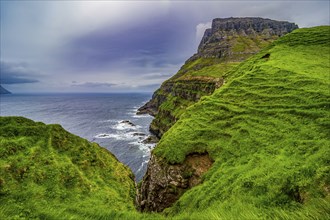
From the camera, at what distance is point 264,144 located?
18.8m

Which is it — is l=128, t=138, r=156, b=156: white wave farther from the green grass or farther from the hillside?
the green grass

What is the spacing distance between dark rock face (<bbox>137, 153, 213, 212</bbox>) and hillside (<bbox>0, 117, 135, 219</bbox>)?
319 cm

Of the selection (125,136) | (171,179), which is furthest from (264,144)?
(125,136)

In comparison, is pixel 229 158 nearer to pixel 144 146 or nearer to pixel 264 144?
pixel 264 144

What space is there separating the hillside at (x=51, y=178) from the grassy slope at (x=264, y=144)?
284 inches

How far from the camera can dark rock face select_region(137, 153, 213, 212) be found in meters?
20.4

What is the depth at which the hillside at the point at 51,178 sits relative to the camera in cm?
1229

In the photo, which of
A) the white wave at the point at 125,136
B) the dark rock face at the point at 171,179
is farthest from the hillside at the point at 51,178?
the white wave at the point at 125,136

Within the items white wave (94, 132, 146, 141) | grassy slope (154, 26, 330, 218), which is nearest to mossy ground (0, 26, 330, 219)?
grassy slope (154, 26, 330, 218)

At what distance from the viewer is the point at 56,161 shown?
86.5 feet

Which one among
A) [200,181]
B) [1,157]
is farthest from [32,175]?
[200,181]

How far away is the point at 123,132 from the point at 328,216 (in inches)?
4221

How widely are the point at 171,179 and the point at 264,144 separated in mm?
9479

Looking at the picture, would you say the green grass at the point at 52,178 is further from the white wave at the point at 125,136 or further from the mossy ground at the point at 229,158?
the white wave at the point at 125,136
